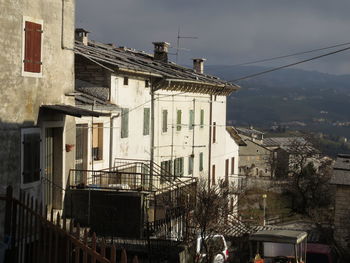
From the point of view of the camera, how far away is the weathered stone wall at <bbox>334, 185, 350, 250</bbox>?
113 feet

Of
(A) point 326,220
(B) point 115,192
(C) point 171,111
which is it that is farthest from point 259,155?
(B) point 115,192

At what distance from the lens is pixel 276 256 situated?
2431 centimetres

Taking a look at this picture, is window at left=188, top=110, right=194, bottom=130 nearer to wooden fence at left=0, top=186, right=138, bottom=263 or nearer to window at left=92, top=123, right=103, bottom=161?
window at left=92, top=123, right=103, bottom=161

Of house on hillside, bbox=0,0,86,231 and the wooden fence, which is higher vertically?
→ house on hillside, bbox=0,0,86,231

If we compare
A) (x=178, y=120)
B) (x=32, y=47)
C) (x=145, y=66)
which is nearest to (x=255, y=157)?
(x=178, y=120)

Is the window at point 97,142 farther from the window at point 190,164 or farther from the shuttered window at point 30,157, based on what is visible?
the window at point 190,164

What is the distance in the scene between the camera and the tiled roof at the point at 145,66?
27.9 meters

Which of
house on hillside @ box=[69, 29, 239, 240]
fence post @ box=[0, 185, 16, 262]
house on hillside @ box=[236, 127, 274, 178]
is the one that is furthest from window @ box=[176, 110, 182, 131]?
house on hillside @ box=[236, 127, 274, 178]

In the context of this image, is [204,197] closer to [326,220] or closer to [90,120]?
[90,120]

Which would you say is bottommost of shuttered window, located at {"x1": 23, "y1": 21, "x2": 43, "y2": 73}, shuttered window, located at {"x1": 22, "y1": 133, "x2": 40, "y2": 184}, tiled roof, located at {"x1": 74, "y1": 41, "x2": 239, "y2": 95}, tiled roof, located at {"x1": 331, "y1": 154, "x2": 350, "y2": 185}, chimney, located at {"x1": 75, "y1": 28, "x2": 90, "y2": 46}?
tiled roof, located at {"x1": 331, "y1": 154, "x2": 350, "y2": 185}

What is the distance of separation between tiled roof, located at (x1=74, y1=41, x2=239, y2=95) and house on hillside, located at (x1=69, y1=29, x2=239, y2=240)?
60 mm

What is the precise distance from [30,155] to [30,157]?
0.05 metres

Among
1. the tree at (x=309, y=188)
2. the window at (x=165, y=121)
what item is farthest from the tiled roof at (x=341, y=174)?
→ the tree at (x=309, y=188)

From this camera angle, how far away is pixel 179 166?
37531 mm
